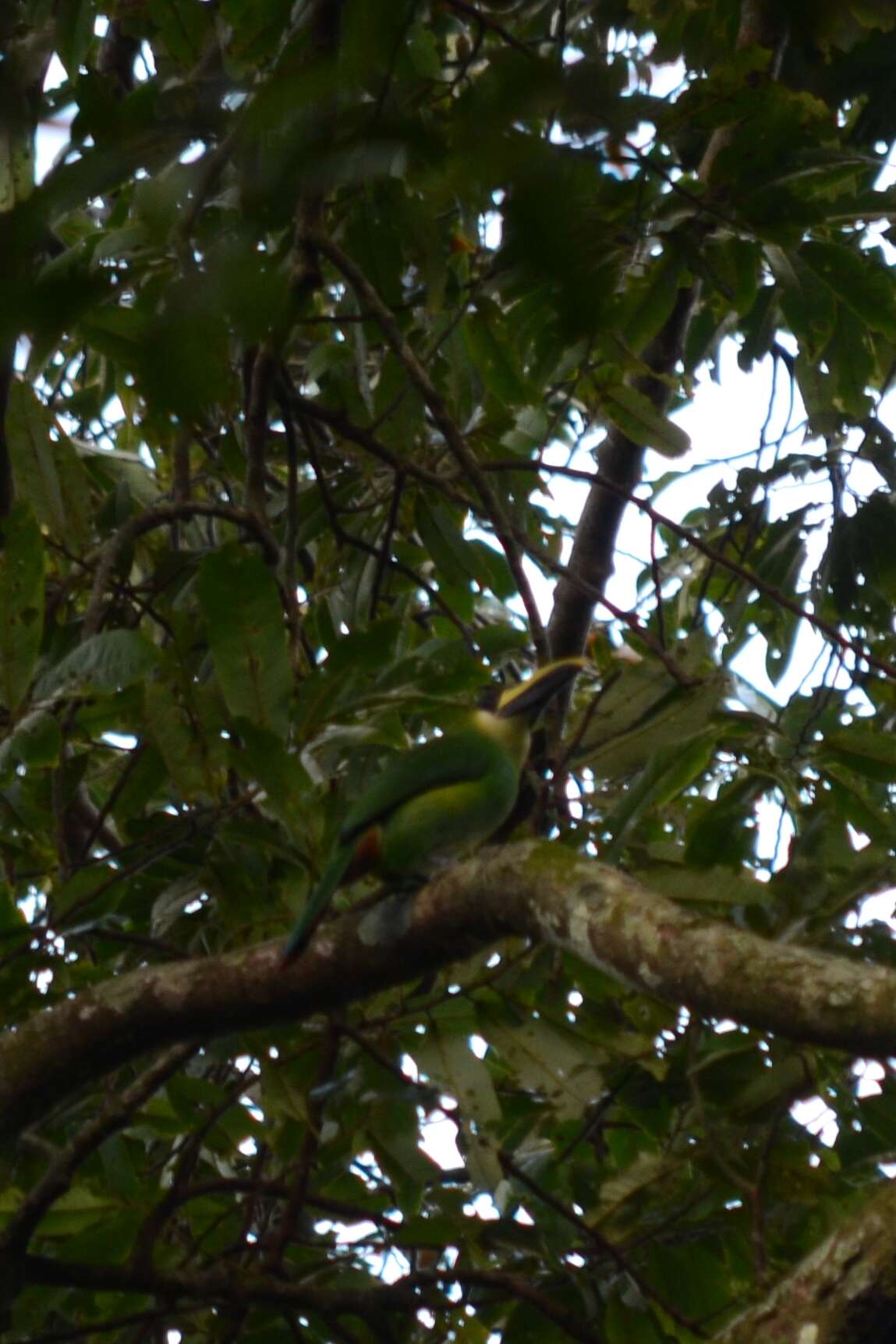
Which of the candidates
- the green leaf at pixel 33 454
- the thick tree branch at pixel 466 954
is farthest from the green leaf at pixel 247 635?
the green leaf at pixel 33 454

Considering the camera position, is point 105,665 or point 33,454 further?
point 33,454

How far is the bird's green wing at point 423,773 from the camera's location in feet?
9.39

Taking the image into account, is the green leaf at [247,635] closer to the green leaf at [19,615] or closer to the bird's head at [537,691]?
the green leaf at [19,615]

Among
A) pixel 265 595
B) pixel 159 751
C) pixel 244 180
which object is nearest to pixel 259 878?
pixel 159 751

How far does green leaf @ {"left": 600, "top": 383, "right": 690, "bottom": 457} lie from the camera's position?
11.3ft

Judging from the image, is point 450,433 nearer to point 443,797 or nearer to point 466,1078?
point 443,797

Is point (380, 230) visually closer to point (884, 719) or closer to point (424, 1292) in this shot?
point (884, 719)

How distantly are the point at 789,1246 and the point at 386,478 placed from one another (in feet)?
7.06

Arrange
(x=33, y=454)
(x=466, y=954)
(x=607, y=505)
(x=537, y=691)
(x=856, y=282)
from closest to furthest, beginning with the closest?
(x=466, y=954), (x=537, y=691), (x=33, y=454), (x=856, y=282), (x=607, y=505)

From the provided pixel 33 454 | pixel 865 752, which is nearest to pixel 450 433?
pixel 33 454

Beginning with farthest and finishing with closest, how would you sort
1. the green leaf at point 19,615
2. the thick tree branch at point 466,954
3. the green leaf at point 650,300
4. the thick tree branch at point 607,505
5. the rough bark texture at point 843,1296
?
1. the thick tree branch at point 607,505
2. the green leaf at point 650,300
3. the green leaf at point 19,615
4. the rough bark texture at point 843,1296
5. the thick tree branch at point 466,954

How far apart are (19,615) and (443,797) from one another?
0.89 m

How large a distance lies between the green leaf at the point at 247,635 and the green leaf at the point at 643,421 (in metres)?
1.15

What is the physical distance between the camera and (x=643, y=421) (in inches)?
137
